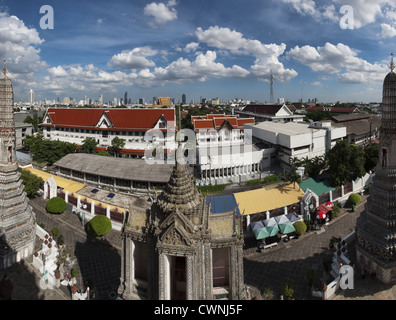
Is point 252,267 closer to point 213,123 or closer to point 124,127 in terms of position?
point 213,123

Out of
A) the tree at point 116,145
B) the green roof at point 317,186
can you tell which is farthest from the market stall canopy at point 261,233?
the tree at point 116,145

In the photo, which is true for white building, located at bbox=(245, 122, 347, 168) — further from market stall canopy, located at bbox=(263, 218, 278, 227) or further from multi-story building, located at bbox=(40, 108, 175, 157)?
market stall canopy, located at bbox=(263, 218, 278, 227)

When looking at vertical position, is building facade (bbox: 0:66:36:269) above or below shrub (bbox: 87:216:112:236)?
above

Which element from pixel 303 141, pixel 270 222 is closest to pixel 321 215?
pixel 270 222

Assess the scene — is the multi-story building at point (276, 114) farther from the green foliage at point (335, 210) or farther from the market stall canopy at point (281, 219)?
the market stall canopy at point (281, 219)

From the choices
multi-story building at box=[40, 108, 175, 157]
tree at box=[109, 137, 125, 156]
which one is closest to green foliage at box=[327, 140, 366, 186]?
multi-story building at box=[40, 108, 175, 157]

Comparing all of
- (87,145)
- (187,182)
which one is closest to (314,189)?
(187,182)
